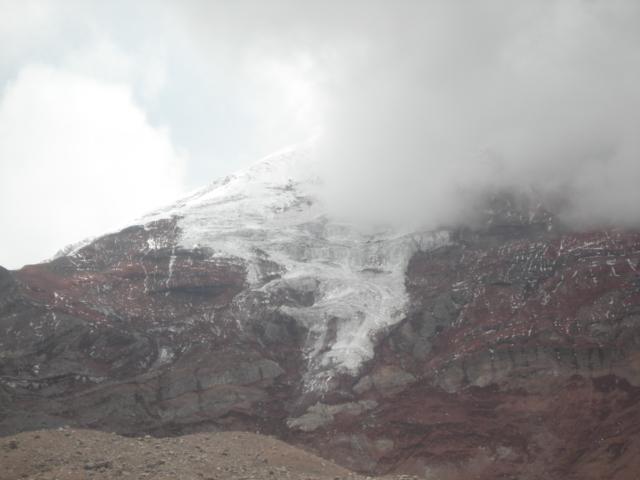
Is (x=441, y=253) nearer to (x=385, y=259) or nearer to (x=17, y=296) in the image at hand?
(x=385, y=259)

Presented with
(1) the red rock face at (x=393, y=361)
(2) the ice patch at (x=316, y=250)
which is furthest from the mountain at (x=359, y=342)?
(2) the ice patch at (x=316, y=250)

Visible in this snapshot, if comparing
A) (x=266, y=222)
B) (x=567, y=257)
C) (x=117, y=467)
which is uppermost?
(x=266, y=222)

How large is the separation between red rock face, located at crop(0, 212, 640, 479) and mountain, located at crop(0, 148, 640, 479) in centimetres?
16

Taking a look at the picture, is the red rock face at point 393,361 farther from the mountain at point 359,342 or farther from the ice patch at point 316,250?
the ice patch at point 316,250

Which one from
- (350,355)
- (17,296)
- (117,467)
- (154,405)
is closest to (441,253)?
(350,355)

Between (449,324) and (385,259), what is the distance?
16261 millimetres

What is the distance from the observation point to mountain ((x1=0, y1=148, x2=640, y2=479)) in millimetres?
49188

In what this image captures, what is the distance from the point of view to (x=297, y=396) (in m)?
57.9

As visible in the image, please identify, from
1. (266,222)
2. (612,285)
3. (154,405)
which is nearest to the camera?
(154,405)

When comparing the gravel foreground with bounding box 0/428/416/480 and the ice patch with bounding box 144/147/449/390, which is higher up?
the ice patch with bounding box 144/147/449/390

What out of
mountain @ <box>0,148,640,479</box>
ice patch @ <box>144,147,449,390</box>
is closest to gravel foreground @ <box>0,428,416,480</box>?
mountain @ <box>0,148,640,479</box>

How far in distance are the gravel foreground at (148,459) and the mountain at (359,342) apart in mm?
14707

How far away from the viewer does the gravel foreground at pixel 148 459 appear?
88.3 feet

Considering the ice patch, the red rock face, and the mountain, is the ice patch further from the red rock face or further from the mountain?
the red rock face
